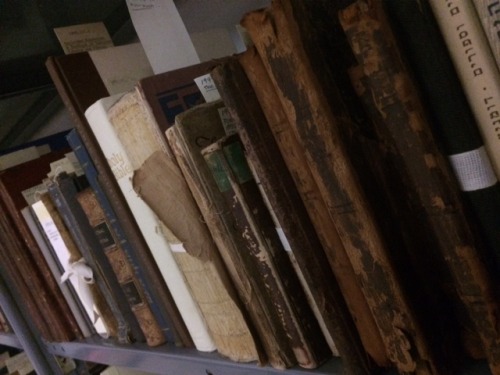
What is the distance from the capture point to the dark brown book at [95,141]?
631 millimetres

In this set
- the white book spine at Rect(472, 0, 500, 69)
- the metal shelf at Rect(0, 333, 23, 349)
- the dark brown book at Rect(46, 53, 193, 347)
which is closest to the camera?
the white book spine at Rect(472, 0, 500, 69)

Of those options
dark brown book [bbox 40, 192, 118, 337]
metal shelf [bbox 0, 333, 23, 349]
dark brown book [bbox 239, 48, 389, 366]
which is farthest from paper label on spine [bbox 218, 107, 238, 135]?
metal shelf [bbox 0, 333, 23, 349]

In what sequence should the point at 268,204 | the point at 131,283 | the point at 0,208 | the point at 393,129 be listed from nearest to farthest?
1. the point at 393,129
2. the point at 268,204
3. the point at 131,283
4. the point at 0,208

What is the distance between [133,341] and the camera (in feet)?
2.64

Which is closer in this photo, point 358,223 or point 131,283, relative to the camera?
point 358,223

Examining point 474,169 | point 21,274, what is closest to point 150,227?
point 474,169

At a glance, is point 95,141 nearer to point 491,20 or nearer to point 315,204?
point 315,204

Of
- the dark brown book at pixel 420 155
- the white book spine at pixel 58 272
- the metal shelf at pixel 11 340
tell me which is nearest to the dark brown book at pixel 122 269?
the white book spine at pixel 58 272

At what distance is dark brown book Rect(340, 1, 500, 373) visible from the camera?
1.02ft

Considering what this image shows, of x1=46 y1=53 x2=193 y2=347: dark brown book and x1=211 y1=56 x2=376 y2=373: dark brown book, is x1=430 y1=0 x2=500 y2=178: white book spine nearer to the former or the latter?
x1=211 y1=56 x2=376 y2=373: dark brown book

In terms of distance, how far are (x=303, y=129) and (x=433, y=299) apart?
0.20m

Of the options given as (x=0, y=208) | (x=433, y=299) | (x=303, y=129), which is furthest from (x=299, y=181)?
(x=0, y=208)

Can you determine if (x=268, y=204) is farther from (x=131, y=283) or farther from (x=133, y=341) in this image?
(x=133, y=341)

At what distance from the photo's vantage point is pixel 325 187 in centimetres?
37
